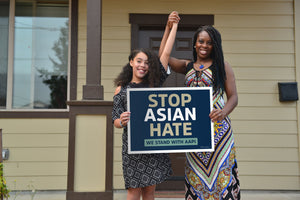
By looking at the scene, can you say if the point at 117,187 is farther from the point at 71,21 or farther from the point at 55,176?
the point at 71,21

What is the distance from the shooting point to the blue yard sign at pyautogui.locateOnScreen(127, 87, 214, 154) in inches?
66.2

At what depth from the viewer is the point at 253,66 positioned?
3.82 m

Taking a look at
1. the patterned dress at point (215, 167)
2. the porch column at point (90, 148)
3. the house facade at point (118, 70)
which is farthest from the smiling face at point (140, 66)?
the house facade at point (118, 70)

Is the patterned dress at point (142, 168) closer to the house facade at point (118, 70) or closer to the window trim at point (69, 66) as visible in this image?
the house facade at point (118, 70)

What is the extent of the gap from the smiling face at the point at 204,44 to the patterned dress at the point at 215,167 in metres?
0.10

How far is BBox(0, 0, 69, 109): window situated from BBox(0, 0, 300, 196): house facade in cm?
1

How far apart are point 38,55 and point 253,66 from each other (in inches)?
113

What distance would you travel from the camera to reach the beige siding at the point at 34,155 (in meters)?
3.65

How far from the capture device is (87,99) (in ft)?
8.30

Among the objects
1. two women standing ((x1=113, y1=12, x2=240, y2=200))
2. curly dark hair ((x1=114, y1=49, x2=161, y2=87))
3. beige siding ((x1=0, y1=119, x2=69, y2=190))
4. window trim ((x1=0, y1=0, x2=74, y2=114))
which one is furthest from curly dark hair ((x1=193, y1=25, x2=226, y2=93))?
beige siding ((x1=0, y1=119, x2=69, y2=190))

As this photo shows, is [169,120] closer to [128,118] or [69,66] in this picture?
[128,118]

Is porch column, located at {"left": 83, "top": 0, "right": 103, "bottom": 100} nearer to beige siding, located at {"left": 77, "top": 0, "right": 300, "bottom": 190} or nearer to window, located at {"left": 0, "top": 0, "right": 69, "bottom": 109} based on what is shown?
beige siding, located at {"left": 77, "top": 0, "right": 300, "bottom": 190}

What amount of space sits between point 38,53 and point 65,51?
36 centimetres

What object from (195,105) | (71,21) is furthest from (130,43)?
(195,105)
